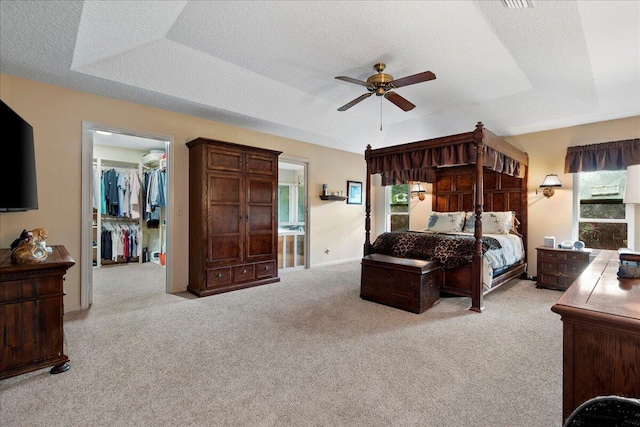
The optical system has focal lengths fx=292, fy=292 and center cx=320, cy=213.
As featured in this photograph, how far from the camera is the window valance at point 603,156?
4098 mm

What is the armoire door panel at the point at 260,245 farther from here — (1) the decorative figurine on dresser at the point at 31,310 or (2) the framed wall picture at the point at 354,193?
(2) the framed wall picture at the point at 354,193

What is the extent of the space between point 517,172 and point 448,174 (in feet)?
4.36

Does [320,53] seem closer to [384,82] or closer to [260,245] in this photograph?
[384,82]

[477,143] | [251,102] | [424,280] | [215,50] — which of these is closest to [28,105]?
[215,50]

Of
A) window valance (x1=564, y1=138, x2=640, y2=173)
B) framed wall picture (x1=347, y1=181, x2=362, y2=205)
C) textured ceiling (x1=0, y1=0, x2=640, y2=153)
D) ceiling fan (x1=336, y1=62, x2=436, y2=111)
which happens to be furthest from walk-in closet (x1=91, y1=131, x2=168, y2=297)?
window valance (x1=564, y1=138, x2=640, y2=173)

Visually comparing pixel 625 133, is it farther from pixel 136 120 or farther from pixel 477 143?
pixel 136 120

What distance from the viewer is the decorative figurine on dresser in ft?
6.26

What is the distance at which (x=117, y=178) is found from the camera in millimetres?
5844

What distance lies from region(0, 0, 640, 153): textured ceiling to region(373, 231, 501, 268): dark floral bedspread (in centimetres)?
206

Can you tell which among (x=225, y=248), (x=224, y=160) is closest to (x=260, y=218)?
(x=225, y=248)

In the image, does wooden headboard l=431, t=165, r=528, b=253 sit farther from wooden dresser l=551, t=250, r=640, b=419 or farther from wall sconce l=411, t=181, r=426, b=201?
wooden dresser l=551, t=250, r=640, b=419

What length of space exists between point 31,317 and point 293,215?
420cm

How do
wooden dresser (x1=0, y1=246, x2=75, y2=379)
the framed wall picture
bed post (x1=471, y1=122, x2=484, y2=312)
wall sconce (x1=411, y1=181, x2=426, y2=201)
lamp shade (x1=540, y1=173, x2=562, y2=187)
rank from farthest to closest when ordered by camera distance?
the framed wall picture
wall sconce (x1=411, y1=181, x2=426, y2=201)
lamp shade (x1=540, y1=173, x2=562, y2=187)
bed post (x1=471, y1=122, x2=484, y2=312)
wooden dresser (x1=0, y1=246, x2=75, y2=379)

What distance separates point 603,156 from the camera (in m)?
4.30
